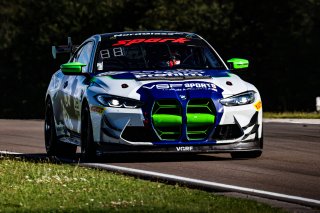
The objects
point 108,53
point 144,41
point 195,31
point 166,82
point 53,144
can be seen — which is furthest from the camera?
point 195,31

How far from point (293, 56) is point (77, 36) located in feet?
44.4

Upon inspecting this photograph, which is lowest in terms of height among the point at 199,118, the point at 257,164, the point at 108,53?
the point at 257,164

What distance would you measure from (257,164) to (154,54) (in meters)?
2.36

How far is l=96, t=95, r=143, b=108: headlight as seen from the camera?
1461 cm

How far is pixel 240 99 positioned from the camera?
15.0 meters

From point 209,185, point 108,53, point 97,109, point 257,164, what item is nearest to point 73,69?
point 108,53

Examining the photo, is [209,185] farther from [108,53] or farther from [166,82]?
[108,53]

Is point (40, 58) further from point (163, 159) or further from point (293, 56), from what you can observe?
point (163, 159)

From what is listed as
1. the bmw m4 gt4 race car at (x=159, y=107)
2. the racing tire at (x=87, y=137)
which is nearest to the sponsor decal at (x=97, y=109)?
the bmw m4 gt4 race car at (x=159, y=107)

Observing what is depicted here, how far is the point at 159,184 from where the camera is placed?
39.0 feet

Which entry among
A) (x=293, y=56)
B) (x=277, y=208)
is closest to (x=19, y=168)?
(x=277, y=208)

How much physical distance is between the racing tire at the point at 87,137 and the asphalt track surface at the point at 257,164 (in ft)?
0.69

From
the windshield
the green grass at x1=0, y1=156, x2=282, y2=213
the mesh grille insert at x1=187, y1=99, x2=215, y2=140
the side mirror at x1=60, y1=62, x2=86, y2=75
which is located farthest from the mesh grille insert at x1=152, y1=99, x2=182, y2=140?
the side mirror at x1=60, y1=62, x2=86, y2=75

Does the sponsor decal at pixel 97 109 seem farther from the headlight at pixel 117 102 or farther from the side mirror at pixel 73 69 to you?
the side mirror at pixel 73 69
